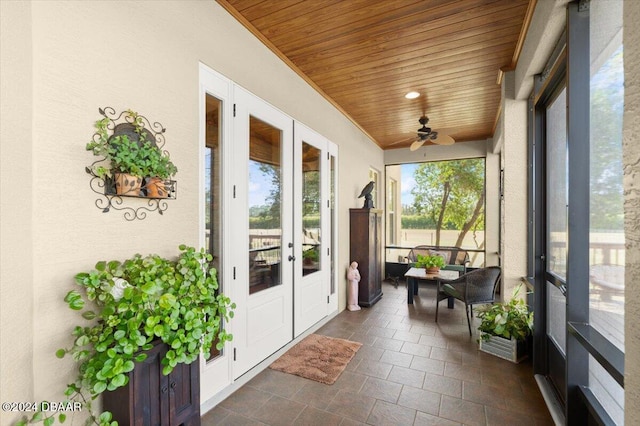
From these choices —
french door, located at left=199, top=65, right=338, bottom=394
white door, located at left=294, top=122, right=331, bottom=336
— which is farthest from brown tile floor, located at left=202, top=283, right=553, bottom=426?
white door, located at left=294, top=122, right=331, bottom=336

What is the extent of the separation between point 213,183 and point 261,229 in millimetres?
678

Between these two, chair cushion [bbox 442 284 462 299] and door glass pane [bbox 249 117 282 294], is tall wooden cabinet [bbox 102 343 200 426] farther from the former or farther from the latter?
chair cushion [bbox 442 284 462 299]

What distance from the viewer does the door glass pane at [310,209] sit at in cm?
342

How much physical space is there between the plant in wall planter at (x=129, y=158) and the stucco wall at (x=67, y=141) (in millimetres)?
61

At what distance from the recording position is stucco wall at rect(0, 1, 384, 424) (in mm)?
1178

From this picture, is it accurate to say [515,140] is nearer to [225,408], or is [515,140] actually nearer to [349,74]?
[349,74]

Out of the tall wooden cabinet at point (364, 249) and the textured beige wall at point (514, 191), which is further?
the tall wooden cabinet at point (364, 249)

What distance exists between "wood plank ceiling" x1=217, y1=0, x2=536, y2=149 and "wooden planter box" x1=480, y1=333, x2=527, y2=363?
2721 mm

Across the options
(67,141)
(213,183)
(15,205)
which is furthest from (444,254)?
(15,205)

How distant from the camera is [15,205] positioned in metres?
1.17

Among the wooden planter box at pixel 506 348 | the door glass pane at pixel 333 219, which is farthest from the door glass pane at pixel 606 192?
the door glass pane at pixel 333 219

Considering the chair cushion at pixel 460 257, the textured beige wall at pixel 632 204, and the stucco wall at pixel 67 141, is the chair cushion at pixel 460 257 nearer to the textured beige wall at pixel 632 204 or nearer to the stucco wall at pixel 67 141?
the textured beige wall at pixel 632 204

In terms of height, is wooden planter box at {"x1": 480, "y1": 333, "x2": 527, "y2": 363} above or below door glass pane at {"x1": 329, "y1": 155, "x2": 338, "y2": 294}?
below

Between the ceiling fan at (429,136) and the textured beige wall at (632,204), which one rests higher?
the ceiling fan at (429,136)
